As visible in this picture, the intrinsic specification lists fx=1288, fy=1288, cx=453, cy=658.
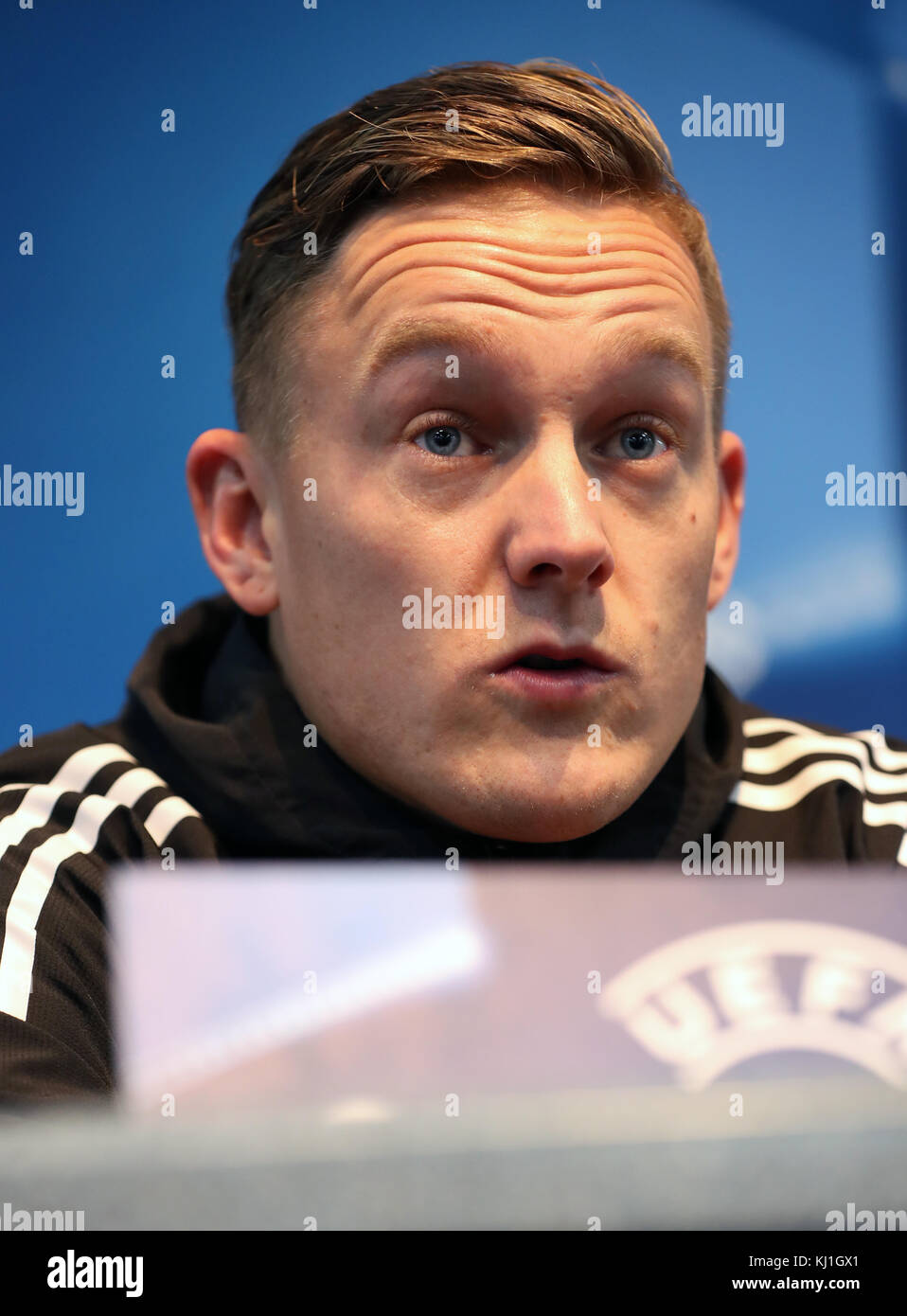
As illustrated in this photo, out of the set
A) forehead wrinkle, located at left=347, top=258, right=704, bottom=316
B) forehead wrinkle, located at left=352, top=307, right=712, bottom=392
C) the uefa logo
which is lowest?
the uefa logo

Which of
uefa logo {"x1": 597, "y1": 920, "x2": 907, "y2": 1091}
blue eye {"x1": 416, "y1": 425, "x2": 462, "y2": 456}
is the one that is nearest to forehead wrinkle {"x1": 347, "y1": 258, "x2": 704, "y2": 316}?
blue eye {"x1": 416, "y1": 425, "x2": 462, "y2": 456}

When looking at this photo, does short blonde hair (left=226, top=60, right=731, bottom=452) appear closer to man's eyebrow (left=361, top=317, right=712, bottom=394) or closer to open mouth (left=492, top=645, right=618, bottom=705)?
man's eyebrow (left=361, top=317, right=712, bottom=394)

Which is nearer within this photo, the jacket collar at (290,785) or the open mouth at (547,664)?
the open mouth at (547,664)

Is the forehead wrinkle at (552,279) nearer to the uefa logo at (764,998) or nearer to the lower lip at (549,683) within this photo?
the lower lip at (549,683)

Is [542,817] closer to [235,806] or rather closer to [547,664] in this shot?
[547,664]

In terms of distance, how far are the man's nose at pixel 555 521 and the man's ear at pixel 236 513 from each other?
0.31m

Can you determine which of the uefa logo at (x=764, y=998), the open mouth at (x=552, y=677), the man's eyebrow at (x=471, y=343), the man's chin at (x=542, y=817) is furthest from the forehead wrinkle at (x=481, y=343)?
the uefa logo at (x=764, y=998)

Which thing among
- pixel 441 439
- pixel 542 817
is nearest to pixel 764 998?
pixel 542 817

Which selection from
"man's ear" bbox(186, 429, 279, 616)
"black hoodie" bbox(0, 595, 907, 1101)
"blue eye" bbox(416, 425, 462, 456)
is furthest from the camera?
"man's ear" bbox(186, 429, 279, 616)

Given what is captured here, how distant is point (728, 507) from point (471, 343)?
422 millimetres

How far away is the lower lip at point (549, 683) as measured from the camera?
3.55ft

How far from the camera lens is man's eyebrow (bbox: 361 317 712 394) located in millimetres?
1121
